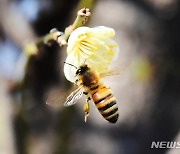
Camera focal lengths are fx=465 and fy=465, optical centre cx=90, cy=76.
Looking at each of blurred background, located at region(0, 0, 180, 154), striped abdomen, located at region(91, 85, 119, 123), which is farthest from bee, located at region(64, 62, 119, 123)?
blurred background, located at region(0, 0, 180, 154)

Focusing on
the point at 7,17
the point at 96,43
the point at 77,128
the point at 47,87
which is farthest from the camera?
the point at 47,87

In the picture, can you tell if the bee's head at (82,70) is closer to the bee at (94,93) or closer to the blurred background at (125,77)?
the bee at (94,93)

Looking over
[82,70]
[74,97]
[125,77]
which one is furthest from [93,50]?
[125,77]

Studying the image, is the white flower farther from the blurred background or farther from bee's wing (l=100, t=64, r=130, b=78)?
the blurred background

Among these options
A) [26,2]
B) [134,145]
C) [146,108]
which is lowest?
[134,145]

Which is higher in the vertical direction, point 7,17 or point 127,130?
point 7,17

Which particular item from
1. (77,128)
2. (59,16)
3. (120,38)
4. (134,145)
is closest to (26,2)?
(59,16)

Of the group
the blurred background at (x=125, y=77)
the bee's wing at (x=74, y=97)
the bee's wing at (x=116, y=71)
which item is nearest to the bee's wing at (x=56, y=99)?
the bee's wing at (x=74, y=97)

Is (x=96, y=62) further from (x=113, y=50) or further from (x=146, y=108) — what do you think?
(x=146, y=108)
